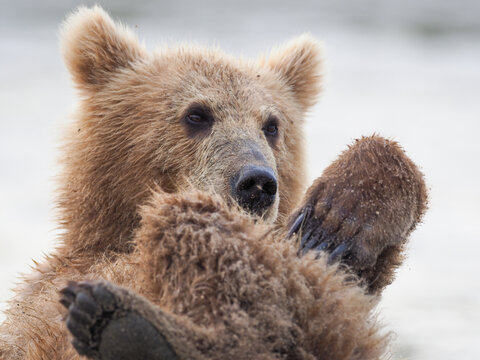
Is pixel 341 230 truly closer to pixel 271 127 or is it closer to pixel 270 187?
pixel 270 187

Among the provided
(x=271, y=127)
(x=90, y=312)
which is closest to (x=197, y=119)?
(x=271, y=127)

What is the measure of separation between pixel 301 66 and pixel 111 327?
11.7ft

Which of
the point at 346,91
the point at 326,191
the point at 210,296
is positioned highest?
the point at 326,191

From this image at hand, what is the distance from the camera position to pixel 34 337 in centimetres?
444

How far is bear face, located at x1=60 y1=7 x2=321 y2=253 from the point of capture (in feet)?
17.6

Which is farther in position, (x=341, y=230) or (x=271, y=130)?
(x=271, y=130)

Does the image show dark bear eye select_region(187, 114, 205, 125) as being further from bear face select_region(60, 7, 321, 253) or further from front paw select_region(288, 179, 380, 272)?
front paw select_region(288, 179, 380, 272)

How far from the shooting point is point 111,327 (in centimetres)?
329

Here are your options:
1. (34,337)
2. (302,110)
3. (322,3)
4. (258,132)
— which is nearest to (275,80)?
(302,110)

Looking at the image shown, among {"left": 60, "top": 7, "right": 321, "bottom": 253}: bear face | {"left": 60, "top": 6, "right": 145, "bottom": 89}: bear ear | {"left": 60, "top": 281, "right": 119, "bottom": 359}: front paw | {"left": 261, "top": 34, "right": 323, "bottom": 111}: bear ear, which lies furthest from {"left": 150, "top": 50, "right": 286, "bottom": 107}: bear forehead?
{"left": 60, "top": 281, "right": 119, "bottom": 359}: front paw

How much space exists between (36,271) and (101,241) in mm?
428

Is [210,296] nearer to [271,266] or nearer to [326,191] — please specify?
[271,266]

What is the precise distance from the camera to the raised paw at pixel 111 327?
328cm

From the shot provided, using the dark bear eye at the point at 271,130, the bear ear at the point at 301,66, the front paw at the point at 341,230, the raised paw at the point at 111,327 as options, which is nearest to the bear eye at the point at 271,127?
the dark bear eye at the point at 271,130
